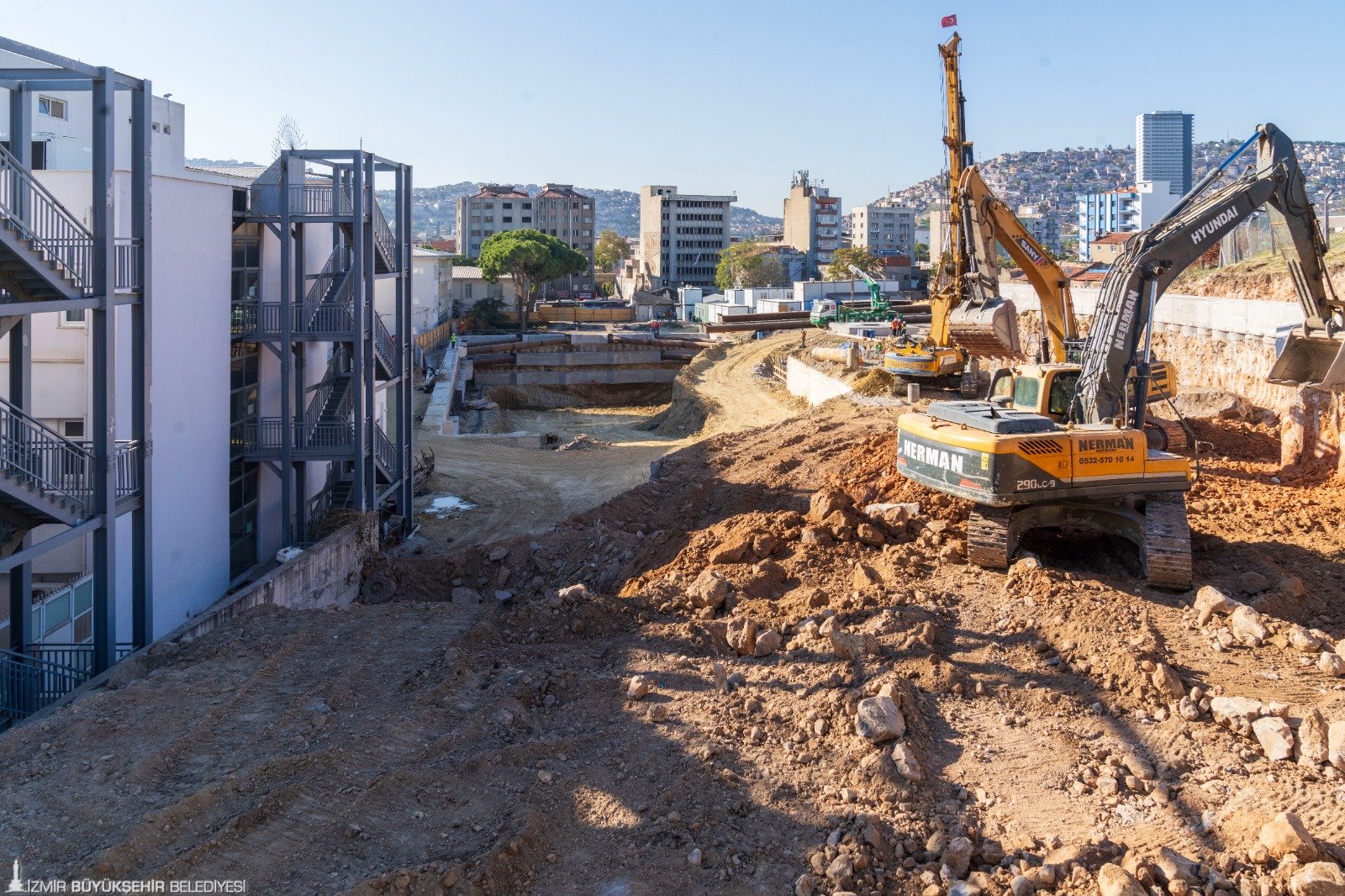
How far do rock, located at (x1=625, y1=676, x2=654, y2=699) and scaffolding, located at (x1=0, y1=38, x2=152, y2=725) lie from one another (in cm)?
618

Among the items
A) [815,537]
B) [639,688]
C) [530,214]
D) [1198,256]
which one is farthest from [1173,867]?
[530,214]

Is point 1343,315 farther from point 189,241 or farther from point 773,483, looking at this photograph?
point 189,241

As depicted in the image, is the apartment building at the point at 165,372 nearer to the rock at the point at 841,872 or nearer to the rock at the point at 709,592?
the rock at the point at 709,592

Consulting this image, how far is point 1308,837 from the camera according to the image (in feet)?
28.0

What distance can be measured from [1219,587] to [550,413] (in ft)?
149

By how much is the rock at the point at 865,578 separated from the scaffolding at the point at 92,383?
335 inches

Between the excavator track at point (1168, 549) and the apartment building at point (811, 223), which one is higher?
the apartment building at point (811, 223)

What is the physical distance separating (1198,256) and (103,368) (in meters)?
14.6

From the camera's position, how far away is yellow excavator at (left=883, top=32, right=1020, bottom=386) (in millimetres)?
25734

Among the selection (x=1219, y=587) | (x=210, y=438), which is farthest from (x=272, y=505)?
(x=1219, y=587)

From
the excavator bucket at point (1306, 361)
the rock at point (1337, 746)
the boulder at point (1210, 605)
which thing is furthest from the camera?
→ the excavator bucket at point (1306, 361)

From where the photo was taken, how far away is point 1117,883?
8070 mm

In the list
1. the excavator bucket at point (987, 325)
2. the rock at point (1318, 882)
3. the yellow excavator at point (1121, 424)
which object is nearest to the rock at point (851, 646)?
the yellow excavator at point (1121, 424)

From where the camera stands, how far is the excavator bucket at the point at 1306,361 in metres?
18.0
